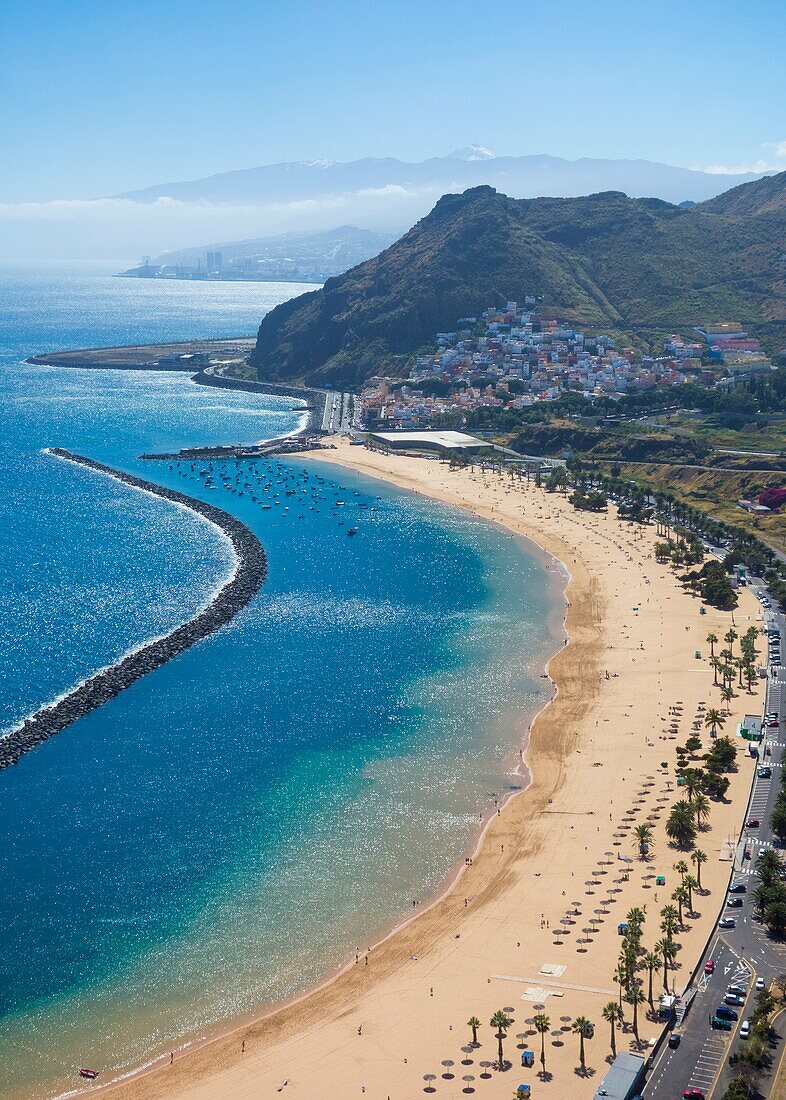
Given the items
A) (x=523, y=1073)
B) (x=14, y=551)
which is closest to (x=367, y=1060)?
(x=523, y=1073)

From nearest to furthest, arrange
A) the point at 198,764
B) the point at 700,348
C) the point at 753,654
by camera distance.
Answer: the point at 198,764
the point at 753,654
the point at 700,348

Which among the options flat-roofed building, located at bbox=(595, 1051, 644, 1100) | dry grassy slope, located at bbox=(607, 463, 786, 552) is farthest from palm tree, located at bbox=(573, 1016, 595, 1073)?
dry grassy slope, located at bbox=(607, 463, 786, 552)

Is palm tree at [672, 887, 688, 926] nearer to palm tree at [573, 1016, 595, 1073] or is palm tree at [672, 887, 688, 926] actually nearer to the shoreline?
palm tree at [573, 1016, 595, 1073]

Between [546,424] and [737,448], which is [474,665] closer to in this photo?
[737,448]

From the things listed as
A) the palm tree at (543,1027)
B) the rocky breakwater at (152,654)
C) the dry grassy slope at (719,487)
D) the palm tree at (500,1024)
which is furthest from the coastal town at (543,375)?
the palm tree at (543,1027)

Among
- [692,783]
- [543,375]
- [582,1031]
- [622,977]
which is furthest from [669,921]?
[543,375]
